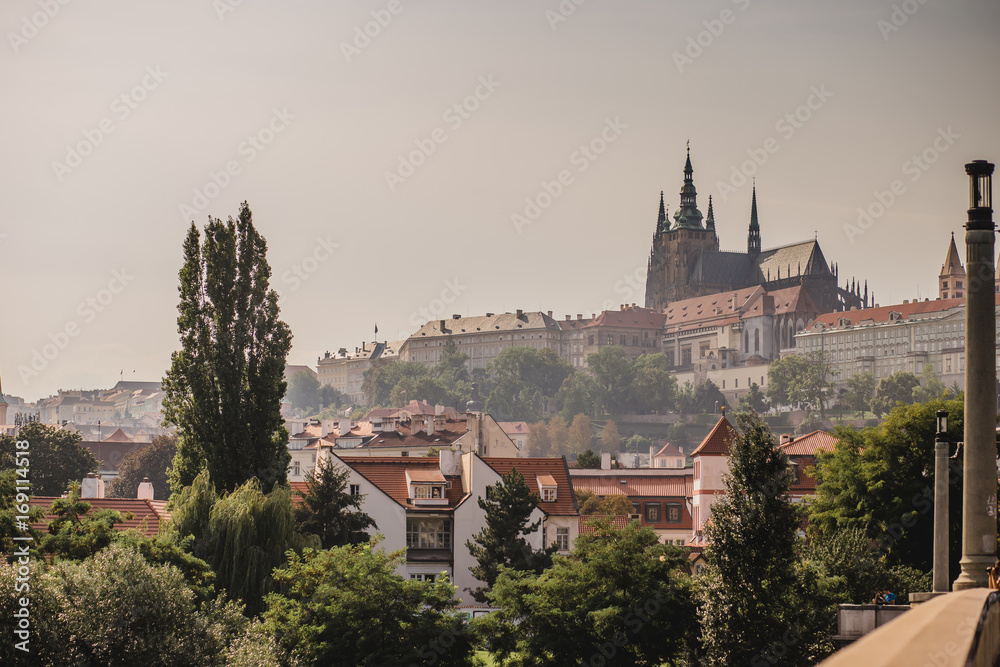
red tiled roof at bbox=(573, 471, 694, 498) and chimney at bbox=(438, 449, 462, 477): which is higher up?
chimney at bbox=(438, 449, 462, 477)

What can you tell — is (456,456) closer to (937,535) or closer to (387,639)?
(387,639)

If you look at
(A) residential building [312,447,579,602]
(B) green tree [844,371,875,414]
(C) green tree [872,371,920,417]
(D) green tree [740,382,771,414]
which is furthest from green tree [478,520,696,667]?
(D) green tree [740,382,771,414]

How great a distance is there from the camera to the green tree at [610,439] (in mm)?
191625

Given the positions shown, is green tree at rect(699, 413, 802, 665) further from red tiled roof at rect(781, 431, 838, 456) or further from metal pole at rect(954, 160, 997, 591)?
red tiled roof at rect(781, 431, 838, 456)

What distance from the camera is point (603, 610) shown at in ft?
97.1

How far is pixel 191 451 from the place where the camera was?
119 feet

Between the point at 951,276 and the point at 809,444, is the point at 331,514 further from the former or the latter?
the point at 951,276

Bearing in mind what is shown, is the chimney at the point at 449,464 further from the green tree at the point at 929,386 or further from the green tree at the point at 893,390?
the green tree at the point at 893,390

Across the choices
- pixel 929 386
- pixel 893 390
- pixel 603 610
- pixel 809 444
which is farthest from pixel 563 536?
pixel 929 386

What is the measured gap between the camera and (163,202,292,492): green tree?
119 ft

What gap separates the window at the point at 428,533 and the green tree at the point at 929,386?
12464 cm

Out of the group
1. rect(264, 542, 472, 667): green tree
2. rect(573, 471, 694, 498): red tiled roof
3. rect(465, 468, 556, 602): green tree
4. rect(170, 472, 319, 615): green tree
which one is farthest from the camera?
rect(573, 471, 694, 498): red tiled roof

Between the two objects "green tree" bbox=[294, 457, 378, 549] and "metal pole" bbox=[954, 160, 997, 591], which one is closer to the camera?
"metal pole" bbox=[954, 160, 997, 591]

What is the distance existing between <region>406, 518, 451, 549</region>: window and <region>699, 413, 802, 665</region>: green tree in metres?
23.3
